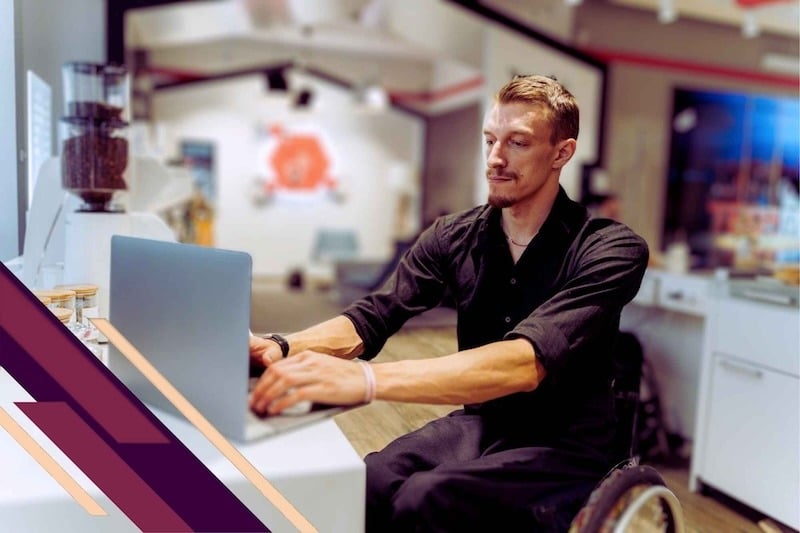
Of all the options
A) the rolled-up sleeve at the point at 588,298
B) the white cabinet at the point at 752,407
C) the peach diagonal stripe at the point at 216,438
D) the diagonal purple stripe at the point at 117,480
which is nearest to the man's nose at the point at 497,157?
the rolled-up sleeve at the point at 588,298

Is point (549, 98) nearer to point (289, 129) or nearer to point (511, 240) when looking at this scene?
point (511, 240)

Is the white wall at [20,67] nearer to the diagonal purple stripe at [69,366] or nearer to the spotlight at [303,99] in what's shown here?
the diagonal purple stripe at [69,366]

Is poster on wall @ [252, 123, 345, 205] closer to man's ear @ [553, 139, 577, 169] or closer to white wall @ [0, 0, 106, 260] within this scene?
white wall @ [0, 0, 106, 260]

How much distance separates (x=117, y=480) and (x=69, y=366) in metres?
0.26

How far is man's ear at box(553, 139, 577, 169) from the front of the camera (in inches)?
61.8

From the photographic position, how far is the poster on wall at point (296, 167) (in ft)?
36.8

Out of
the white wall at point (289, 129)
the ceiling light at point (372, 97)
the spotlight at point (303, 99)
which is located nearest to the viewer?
the ceiling light at point (372, 97)

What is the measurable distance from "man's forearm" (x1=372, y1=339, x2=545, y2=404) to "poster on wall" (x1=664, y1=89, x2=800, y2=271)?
8.52 meters

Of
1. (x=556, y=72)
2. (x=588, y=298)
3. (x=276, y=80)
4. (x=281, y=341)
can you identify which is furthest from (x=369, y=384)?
(x=276, y=80)

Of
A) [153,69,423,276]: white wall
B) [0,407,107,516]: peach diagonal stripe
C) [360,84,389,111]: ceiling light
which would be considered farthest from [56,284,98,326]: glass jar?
[153,69,423,276]: white wall

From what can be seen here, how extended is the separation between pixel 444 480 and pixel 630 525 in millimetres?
380

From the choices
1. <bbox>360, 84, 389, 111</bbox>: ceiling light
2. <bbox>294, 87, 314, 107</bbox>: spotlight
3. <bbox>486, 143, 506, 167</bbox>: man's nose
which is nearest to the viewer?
<bbox>486, 143, 506, 167</bbox>: man's nose

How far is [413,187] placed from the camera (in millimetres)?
11586

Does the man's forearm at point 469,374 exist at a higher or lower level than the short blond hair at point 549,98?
lower
